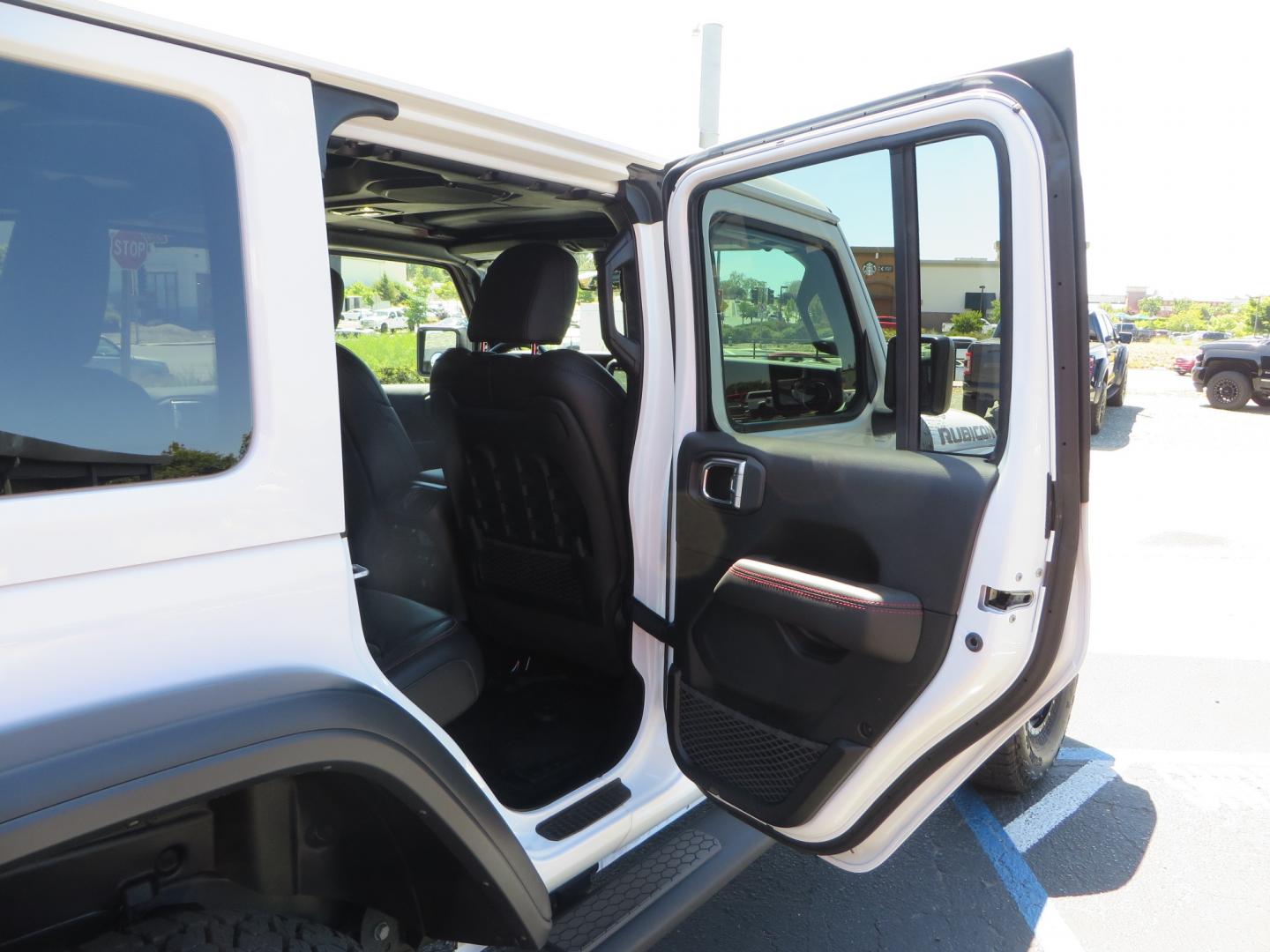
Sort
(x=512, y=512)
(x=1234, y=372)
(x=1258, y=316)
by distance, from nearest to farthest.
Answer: (x=512, y=512)
(x=1234, y=372)
(x=1258, y=316)

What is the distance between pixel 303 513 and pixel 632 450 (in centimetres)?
100

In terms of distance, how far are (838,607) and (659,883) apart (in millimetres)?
793

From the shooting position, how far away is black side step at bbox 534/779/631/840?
1934 mm

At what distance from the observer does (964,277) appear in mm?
1712

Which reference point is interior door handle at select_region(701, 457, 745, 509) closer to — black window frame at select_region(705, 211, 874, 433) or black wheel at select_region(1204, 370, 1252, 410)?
black window frame at select_region(705, 211, 874, 433)

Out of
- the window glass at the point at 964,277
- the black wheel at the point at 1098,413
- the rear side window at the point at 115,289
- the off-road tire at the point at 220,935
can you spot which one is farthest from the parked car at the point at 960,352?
the black wheel at the point at 1098,413

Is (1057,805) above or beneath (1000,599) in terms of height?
beneath

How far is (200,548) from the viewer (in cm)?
120

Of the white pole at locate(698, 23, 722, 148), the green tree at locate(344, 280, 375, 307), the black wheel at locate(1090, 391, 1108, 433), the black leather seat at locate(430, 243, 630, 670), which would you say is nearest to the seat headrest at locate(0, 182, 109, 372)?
the black leather seat at locate(430, 243, 630, 670)

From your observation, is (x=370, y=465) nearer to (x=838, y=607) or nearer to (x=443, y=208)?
(x=443, y=208)

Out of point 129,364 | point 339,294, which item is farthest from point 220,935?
point 339,294

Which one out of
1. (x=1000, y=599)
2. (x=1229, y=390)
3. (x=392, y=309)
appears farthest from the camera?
(x=1229, y=390)

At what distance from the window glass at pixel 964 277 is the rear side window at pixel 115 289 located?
1237 mm

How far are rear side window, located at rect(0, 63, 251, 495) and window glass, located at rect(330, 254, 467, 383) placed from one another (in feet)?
5.97
